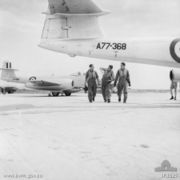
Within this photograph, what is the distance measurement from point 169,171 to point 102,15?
10.7 meters

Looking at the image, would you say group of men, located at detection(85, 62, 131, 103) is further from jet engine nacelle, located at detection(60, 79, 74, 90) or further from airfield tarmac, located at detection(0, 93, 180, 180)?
jet engine nacelle, located at detection(60, 79, 74, 90)

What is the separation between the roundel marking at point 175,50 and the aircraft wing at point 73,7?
3347 mm

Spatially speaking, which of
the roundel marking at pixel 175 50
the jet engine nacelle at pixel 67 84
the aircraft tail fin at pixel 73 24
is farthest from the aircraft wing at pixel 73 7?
the jet engine nacelle at pixel 67 84

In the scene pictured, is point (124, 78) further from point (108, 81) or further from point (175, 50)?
point (175, 50)

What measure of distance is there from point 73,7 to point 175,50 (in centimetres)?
455

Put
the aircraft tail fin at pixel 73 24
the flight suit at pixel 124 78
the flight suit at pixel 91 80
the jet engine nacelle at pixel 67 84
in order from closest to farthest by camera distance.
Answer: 1. the flight suit at pixel 124 78
2. the flight suit at pixel 91 80
3. the aircraft tail fin at pixel 73 24
4. the jet engine nacelle at pixel 67 84

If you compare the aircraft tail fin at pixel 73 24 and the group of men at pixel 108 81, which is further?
the aircraft tail fin at pixel 73 24

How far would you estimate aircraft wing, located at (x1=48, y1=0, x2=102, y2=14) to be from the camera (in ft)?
39.4

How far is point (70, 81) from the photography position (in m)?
27.1

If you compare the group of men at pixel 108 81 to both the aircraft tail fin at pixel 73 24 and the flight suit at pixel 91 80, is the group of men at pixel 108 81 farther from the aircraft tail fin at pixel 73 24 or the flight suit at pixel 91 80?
the aircraft tail fin at pixel 73 24

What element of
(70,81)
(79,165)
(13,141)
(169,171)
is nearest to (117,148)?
(79,165)

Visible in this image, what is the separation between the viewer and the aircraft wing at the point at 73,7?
39.4 feet

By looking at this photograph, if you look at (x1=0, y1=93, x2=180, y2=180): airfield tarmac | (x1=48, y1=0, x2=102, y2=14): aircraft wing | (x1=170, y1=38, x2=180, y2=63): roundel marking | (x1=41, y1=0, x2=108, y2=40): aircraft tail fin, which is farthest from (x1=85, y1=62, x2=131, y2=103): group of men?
(x1=0, y1=93, x2=180, y2=180): airfield tarmac

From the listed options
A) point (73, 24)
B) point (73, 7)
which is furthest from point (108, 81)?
point (73, 7)
